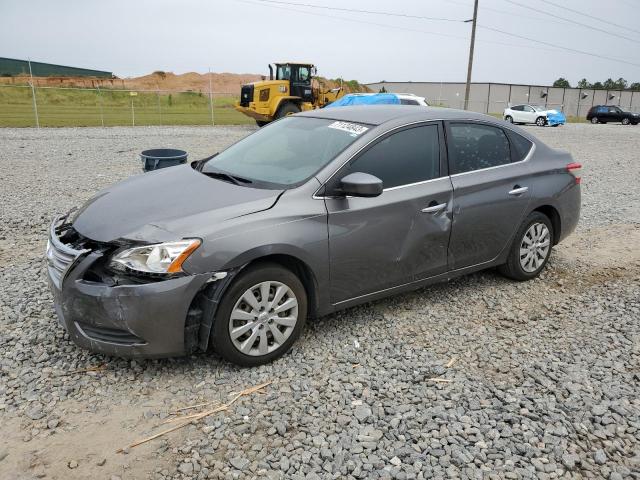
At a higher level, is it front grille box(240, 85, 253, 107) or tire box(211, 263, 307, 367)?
front grille box(240, 85, 253, 107)

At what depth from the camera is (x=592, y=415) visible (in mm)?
3070

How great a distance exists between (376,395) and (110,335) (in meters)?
1.64

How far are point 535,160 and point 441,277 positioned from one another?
1.57 metres

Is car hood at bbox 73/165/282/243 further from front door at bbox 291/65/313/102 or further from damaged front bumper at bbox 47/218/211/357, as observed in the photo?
front door at bbox 291/65/313/102

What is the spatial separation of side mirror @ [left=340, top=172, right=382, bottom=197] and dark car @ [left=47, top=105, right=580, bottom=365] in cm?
1

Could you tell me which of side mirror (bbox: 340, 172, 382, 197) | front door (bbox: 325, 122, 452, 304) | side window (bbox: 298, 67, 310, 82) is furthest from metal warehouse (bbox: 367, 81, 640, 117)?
side mirror (bbox: 340, 172, 382, 197)

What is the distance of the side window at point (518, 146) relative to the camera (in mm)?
4836

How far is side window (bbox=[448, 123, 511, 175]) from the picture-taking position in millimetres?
4352

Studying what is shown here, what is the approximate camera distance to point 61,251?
334 cm

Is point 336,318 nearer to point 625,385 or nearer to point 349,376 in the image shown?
point 349,376

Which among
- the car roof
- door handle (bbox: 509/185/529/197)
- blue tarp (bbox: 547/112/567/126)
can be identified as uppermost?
the car roof

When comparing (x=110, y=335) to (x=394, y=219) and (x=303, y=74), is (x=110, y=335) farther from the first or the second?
(x=303, y=74)

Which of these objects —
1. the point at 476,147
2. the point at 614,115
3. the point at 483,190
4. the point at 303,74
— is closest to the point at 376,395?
the point at 483,190

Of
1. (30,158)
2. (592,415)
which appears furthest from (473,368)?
(30,158)
